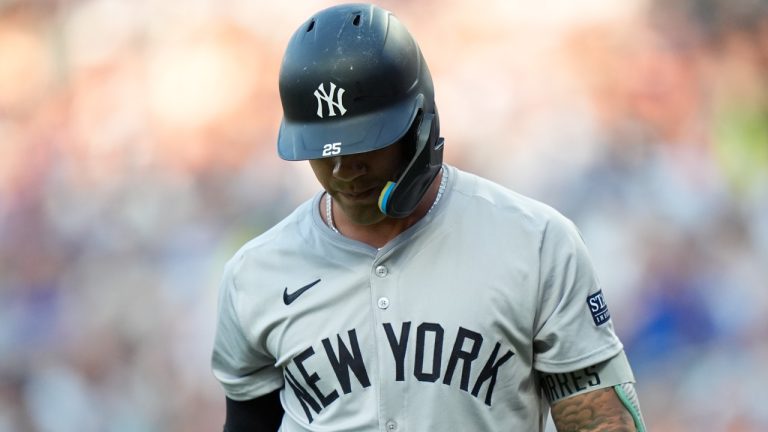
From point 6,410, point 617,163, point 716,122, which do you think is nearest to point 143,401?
point 6,410

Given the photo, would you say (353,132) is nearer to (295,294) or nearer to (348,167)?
(348,167)

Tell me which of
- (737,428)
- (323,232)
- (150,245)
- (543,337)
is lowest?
(737,428)

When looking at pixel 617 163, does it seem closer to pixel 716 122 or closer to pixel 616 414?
pixel 716 122

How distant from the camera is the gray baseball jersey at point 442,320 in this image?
265cm

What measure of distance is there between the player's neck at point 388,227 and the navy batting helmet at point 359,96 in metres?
0.09

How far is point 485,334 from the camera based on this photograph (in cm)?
264

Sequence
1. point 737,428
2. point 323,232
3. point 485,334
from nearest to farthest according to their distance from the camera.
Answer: point 485,334, point 323,232, point 737,428

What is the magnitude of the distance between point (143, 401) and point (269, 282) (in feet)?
6.97

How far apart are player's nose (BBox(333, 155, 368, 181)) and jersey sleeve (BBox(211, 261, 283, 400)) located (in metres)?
0.47

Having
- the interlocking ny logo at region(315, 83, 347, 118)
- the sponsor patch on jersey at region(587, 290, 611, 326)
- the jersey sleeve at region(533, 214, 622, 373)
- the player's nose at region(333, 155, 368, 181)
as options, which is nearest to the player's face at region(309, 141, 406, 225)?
the player's nose at region(333, 155, 368, 181)

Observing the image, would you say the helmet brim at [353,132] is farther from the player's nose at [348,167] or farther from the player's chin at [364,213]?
the player's chin at [364,213]

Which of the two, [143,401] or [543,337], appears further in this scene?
[143,401]

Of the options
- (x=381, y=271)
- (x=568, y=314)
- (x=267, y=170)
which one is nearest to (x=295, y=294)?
(x=381, y=271)

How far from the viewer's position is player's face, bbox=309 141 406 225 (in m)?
2.64
